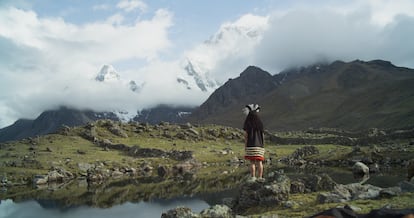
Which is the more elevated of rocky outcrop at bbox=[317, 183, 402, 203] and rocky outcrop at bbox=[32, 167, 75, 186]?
rocky outcrop at bbox=[317, 183, 402, 203]

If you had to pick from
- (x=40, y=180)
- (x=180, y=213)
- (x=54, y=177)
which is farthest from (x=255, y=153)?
(x=54, y=177)

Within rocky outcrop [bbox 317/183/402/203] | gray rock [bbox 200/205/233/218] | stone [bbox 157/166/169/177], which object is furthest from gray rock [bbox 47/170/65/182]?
rocky outcrop [bbox 317/183/402/203]

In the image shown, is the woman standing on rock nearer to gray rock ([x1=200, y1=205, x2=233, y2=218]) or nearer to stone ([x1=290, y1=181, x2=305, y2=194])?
stone ([x1=290, y1=181, x2=305, y2=194])

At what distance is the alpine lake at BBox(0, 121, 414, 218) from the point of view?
102 ft

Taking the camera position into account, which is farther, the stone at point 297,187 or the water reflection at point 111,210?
the water reflection at point 111,210

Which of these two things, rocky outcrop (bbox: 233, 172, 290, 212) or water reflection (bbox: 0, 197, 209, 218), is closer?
rocky outcrop (bbox: 233, 172, 290, 212)

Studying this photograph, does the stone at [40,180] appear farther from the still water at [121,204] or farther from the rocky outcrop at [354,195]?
the rocky outcrop at [354,195]

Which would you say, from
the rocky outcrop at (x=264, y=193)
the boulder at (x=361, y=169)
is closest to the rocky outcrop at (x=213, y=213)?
the rocky outcrop at (x=264, y=193)

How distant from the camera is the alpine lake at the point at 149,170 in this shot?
31155 mm

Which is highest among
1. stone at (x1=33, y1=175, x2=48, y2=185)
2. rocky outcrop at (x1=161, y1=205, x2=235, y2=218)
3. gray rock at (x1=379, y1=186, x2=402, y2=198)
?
gray rock at (x1=379, y1=186, x2=402, y2=198)

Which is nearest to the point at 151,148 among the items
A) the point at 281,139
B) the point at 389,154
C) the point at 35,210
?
the point at 281,139

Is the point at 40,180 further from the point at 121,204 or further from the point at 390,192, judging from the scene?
the point at 390,192

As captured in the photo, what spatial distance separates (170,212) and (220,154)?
8149cm

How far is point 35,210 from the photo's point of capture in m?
34.2
